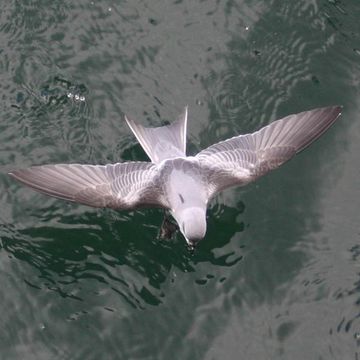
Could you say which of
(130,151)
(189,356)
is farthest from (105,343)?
(130,151)

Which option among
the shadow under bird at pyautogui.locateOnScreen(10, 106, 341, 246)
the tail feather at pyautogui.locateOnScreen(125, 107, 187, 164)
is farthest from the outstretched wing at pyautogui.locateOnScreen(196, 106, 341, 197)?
the tail feather at pyautogui.locateOnScreen(125, 107, 187, 164)

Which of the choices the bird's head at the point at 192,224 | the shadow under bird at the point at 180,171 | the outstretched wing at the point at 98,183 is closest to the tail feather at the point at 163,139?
the shadow under bird at the point at 180,171

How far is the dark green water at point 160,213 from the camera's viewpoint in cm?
1068

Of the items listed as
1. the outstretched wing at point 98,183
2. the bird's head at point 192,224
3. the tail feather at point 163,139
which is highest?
the tail feather at point 163,139

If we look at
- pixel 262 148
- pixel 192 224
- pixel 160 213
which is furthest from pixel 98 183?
pixel 262 148

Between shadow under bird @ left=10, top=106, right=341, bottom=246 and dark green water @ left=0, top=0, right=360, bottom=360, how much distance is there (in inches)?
16.3

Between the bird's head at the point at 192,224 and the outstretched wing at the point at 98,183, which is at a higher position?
the outstretched wing at the point at 98,183

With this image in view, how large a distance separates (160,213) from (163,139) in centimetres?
105

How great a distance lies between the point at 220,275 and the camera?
1121 centimetres

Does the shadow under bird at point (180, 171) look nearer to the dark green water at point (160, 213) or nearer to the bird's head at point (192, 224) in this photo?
the bird's head at point (192, 224)

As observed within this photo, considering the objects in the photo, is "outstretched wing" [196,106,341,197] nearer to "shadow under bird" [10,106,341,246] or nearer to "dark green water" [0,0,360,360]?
"shadow under bird" [10,106,341,246]

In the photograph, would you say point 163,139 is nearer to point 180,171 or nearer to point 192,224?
point 180,171

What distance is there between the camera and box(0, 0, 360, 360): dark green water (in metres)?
10.7

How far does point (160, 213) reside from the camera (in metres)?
11.9
